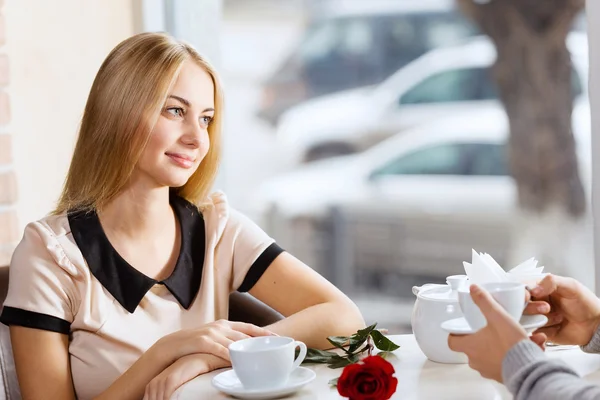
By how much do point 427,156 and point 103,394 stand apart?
261cm

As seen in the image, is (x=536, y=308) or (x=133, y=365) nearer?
(x=536, y=308)

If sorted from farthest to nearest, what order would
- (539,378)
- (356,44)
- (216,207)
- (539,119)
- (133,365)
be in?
1. (356,44)
2. (539,119)
3. (216,207)
4. (133,365)
5. (539,378)

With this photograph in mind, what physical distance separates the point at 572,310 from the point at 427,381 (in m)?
0.29

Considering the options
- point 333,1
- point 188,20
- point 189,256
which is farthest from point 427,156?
point 189,256

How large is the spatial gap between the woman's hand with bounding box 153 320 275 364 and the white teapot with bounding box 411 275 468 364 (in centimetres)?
27

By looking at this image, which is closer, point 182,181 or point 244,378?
point 244,378

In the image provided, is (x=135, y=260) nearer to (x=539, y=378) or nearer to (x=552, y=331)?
(x=552, y=331)

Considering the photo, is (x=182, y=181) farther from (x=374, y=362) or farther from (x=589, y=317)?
(x=589, y=317)

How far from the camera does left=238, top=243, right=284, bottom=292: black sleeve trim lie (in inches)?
74.7

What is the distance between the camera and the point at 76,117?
8.24 ft

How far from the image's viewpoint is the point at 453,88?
3.89 metres

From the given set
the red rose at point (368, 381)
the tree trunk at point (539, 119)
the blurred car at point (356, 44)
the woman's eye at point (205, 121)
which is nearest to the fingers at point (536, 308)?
the red rose at point (368, 381)

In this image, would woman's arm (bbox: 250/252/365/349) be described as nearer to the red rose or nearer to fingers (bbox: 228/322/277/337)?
fingers (bbox: 228/322/277/337)

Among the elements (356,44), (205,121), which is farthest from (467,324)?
(356,44)
